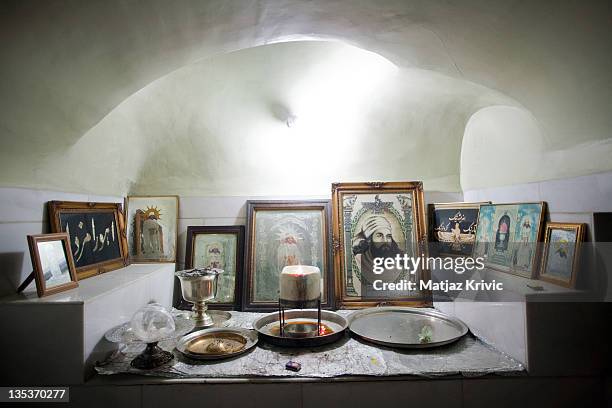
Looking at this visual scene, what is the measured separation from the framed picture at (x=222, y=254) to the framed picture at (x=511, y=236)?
118 centimetres

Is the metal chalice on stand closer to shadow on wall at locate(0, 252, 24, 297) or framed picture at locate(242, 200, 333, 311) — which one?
framed picture at locate(242, 200, 333, 311)

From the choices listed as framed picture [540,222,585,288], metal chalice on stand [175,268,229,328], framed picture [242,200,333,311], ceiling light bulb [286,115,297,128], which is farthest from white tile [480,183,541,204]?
metal chalice on stand [175,268,229,328]

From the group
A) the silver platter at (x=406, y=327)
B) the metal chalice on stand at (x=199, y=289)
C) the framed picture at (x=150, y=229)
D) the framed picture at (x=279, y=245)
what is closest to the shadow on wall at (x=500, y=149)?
the silver platter at (x=406, y=327)

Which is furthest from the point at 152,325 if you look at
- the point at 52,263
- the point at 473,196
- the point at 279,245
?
the point at 473,196

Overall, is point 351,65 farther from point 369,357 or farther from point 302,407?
point 302,407

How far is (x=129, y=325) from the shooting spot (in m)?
1.11

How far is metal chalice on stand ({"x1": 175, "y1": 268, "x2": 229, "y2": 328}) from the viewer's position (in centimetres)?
143

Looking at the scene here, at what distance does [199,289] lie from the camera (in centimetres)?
144

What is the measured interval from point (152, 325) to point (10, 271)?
487 millimetres

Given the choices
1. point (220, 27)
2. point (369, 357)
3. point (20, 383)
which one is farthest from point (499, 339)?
point (20, 383)

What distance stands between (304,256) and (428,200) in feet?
2.49

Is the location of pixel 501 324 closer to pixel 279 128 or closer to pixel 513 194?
pixel 513 194

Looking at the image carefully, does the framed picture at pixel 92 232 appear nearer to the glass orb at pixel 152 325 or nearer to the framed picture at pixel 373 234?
the glass orb at pixel 152 325

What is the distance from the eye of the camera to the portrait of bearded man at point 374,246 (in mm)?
1672
